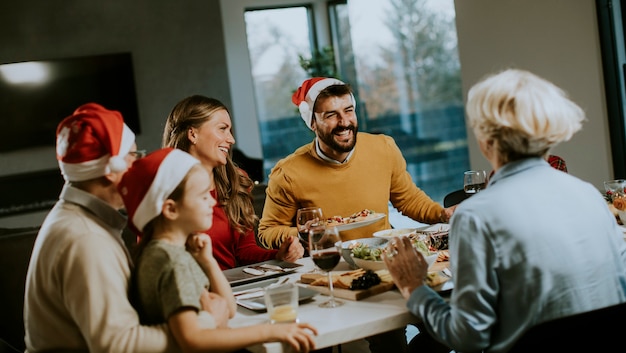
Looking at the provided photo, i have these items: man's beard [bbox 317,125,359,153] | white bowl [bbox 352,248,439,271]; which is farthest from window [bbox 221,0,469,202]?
white bowl [bbox 352,248,439,271]

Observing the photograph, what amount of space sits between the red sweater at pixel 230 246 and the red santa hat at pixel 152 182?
1140 mm

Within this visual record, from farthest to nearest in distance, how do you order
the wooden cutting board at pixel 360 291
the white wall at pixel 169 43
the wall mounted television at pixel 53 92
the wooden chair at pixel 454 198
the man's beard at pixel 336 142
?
1. the wall mounted television at pixel 53 92
2. the white wall at pixel 169 43
3. the wooden chair at pixel 454 198
4. the man's beard at pixel 336 142
5. the wooden cutting board at pixel 360 291

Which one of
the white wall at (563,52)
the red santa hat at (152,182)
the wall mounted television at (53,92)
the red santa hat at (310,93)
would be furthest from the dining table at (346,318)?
the wall mounted television at (53,92)

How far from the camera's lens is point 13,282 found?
360 centimetres

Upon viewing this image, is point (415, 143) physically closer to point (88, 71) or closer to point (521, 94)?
point (88, 71)

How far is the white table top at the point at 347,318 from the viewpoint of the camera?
5.37 feet

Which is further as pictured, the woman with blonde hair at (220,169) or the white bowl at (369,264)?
the woman with blonde hair at (220,169)

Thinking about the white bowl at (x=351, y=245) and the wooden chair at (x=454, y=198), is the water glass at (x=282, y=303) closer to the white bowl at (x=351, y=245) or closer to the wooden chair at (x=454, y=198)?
the white bowl at (x=351, y=245)

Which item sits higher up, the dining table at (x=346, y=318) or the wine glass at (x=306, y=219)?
the wine glass at (x=306, y=219)

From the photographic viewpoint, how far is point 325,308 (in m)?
1.85

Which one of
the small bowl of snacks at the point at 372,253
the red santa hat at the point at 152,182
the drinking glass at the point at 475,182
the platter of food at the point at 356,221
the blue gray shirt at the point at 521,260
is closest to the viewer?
the blue gray shirt at the point at 521,260

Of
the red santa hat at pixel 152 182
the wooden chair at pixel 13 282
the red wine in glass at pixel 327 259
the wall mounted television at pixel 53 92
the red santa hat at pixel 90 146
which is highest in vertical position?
the wall mounted television at pixel 53 92

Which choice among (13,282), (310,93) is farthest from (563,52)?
(13,282)

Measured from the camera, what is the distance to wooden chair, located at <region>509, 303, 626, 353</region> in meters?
1.31
